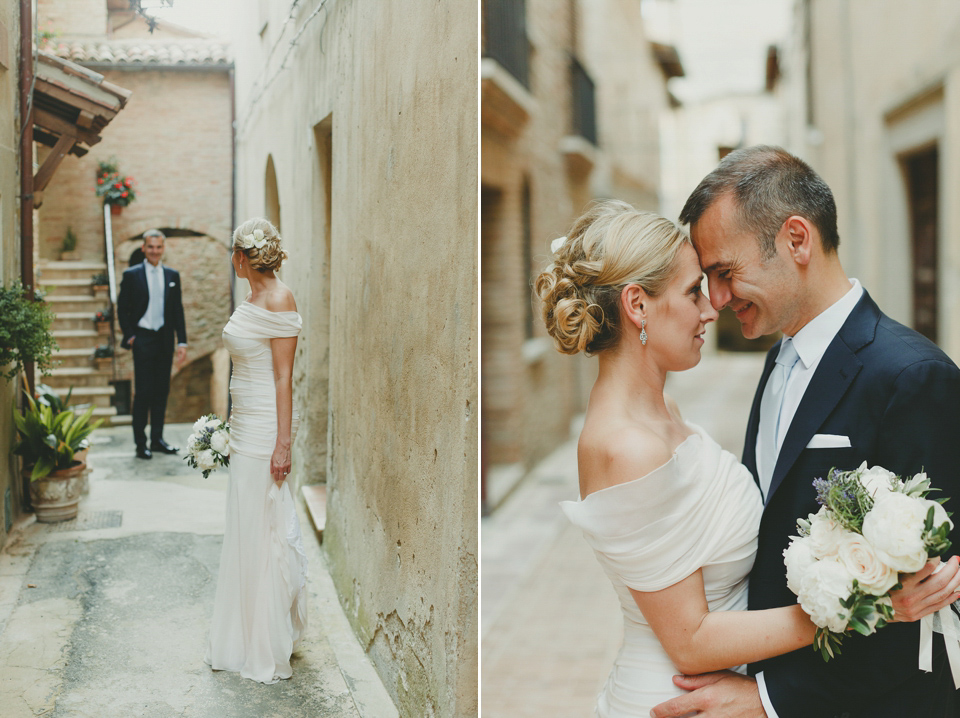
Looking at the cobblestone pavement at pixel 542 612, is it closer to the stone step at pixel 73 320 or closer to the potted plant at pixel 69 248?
the stone step at pixel 73 320

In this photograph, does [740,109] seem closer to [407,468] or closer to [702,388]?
[702,388]

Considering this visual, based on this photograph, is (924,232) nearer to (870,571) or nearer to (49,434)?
(870,571)

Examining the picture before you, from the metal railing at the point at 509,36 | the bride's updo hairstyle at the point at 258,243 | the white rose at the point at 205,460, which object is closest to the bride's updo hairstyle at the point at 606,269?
the bride's updo hairstyle at the point at 258,243

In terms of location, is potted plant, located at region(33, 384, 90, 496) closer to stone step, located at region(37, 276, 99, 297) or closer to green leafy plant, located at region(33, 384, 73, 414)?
green leafy plant, located at region(33, 384, 73, 414)

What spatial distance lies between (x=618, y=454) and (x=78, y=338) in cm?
149

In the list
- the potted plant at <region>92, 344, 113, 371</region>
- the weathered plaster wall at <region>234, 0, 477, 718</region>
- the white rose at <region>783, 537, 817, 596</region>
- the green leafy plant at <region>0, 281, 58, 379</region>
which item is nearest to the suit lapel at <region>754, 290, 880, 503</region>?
the white rose at <region>783, 537, 817, 596</region>

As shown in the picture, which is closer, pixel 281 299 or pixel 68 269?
pixel 68 269

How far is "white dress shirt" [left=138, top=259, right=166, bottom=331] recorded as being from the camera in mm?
2398

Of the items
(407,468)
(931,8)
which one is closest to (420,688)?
(407,468)

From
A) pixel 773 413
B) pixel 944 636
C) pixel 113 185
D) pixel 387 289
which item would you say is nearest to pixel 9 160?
pixel 113 185

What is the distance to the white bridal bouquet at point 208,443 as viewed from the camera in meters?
2.50

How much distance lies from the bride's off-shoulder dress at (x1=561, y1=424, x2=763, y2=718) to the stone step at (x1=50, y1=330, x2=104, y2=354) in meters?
1.36

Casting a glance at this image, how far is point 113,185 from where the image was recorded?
2379 mm

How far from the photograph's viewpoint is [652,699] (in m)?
1.84
